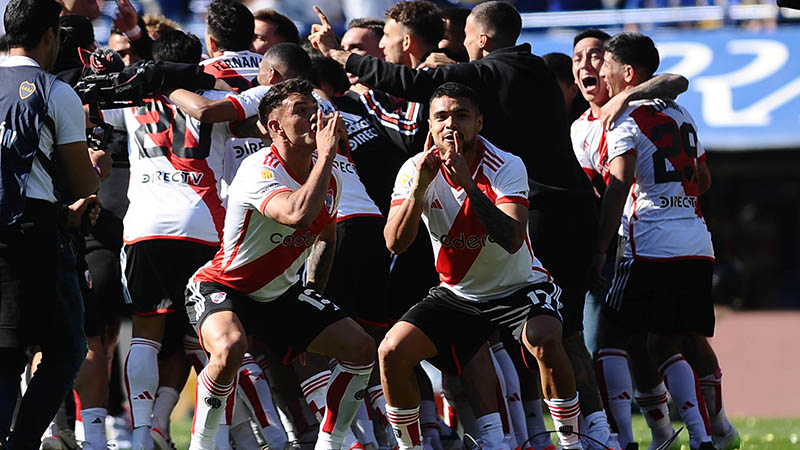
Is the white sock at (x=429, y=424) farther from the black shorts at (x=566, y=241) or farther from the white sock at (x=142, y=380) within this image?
the white sock at (x=142, y=380)

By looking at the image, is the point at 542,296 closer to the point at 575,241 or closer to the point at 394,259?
the point at 575,241

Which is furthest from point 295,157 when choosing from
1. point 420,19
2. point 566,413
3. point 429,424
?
point 429,424

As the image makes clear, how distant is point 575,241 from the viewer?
22.5 feet

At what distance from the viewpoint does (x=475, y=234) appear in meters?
6.18

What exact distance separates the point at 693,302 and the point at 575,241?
992 mm

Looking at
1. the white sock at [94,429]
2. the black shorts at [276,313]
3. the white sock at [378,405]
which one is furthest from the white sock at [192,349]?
the black shorts at [276,313]

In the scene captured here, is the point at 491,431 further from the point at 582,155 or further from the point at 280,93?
the point at 582,155

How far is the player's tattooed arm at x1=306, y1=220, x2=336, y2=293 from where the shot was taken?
21.2 feet

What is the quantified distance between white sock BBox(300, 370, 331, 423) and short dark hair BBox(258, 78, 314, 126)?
1573 millimetres

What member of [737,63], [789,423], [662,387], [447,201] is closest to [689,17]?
[737,63]

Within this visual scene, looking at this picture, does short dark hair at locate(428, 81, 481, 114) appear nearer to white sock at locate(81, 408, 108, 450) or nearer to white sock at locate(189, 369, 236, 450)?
white sock at locate(189, 369, 236, 450)

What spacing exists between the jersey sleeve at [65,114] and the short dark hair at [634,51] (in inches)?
136

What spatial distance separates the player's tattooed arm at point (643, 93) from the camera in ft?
24.1

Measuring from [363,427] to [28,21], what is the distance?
2.95m
